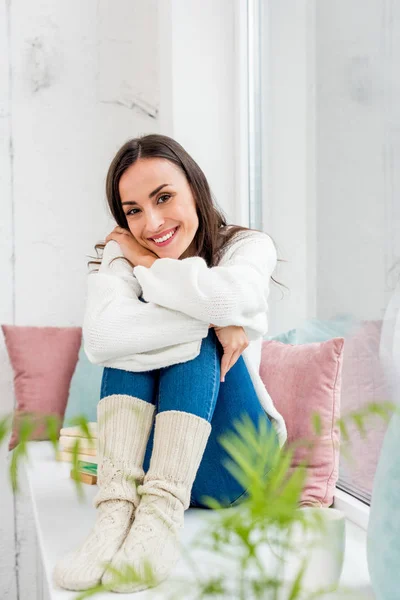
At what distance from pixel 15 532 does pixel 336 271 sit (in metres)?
1.68

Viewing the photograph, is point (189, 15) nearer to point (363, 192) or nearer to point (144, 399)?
point (363, 192)

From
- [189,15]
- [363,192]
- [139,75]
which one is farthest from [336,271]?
[139,75]

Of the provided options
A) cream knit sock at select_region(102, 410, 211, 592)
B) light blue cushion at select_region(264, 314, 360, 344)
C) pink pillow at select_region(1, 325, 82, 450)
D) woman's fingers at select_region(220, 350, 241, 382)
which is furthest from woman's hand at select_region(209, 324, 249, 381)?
pink pillow at select_region(1, 325, 82, 450)

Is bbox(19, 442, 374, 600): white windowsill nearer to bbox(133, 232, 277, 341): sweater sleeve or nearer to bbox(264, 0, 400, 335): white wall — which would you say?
bbox(133, 232, 277, 341): sweater sleeve

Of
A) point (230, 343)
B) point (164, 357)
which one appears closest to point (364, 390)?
point (230, 343)

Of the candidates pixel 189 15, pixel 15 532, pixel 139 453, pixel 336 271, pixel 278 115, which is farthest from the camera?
pixel 15 532

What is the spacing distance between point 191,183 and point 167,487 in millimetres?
817

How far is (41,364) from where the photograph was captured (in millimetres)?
2541

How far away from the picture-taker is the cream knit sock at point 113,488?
110 centimetres

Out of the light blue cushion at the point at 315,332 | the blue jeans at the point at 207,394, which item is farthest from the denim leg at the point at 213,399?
the light blue cushion at the point at 315,332

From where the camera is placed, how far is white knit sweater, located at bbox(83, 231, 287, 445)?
137 cm

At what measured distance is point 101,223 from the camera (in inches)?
111

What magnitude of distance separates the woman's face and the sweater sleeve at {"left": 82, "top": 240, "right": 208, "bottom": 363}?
223 mm

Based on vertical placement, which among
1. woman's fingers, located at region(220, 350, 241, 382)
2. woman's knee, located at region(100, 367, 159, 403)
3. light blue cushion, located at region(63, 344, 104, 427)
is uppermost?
woman's fingers, located at region(220, 350, 241, 382)
